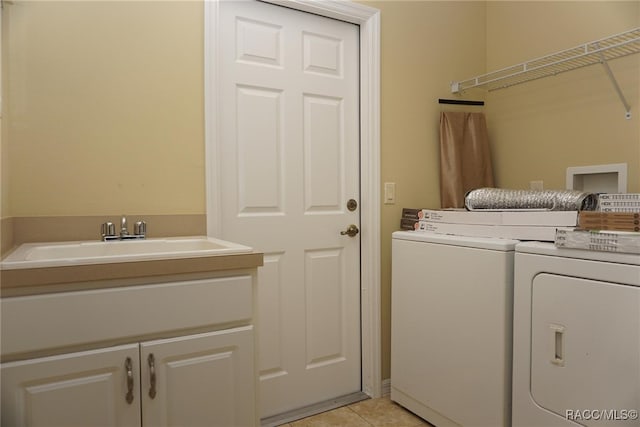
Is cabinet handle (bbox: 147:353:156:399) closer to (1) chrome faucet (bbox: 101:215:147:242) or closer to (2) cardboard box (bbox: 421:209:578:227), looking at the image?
(1) chrome faucet (bbox: 101:215:147:242)

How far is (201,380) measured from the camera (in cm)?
124

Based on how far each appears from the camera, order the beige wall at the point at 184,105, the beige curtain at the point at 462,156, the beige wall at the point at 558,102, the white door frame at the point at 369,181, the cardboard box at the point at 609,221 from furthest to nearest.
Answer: the beige curtain at the point at 462,156
the white door frame at the point at 369,181
the beige wall at the point at 558,102
the beige wall at the point at 184,105
the cardboard box at the point at 609,221

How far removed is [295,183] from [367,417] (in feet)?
3.96

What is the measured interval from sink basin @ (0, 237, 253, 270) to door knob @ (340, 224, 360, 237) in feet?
2.54

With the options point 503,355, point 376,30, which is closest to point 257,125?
point 376,30

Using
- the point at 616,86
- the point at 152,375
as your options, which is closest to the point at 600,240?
the point at 616,86

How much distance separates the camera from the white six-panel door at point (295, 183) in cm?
192

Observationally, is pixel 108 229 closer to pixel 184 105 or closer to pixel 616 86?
pixel 184 105

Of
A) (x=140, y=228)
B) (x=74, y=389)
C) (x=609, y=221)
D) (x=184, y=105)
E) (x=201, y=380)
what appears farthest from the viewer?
(x=184, y=105)

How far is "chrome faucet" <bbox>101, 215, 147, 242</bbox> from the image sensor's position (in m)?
1.56

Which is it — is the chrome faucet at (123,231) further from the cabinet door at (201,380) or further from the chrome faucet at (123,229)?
the cabinet door at (201,380)

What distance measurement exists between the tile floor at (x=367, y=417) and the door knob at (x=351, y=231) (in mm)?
889

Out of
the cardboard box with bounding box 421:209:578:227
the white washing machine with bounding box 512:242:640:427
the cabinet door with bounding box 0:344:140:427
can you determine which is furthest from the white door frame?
the cabinet door with bounding box 0:344:140:427

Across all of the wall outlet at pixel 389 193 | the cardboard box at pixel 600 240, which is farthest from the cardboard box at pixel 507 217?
the wall outlet at pixel 389 193
